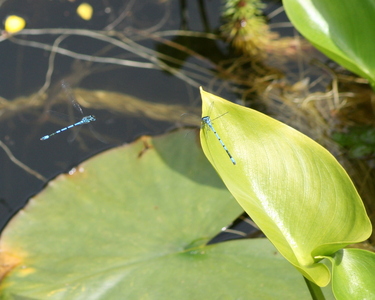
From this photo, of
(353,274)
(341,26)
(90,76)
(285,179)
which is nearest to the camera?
(353,274)

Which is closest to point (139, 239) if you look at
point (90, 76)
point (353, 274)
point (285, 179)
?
point (285, 179)

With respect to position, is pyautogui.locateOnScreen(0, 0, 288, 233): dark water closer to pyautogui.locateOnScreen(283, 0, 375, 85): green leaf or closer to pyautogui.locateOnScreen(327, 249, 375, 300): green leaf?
pyautogui.locateOnScreen(283, 0, 375, 85): green leaf

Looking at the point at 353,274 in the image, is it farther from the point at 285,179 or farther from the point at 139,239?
the point at 139,239

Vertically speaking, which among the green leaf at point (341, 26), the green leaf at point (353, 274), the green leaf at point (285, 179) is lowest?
the green leaf at point (353, 274)

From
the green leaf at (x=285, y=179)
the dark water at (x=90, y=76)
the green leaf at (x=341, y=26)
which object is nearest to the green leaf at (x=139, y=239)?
the dark water at (x=90, y=76)

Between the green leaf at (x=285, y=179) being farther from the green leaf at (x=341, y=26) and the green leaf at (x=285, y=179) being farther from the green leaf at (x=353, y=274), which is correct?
the green leaf at (x=341, y=26)

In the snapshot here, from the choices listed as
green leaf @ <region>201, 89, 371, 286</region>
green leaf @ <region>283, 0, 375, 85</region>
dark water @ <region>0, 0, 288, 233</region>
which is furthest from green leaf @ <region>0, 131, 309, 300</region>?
green leaf @ <region>283, 0, 375, 85</region>

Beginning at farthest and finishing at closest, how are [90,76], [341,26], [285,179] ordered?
[90,76]
[341,26]
[285,179]
